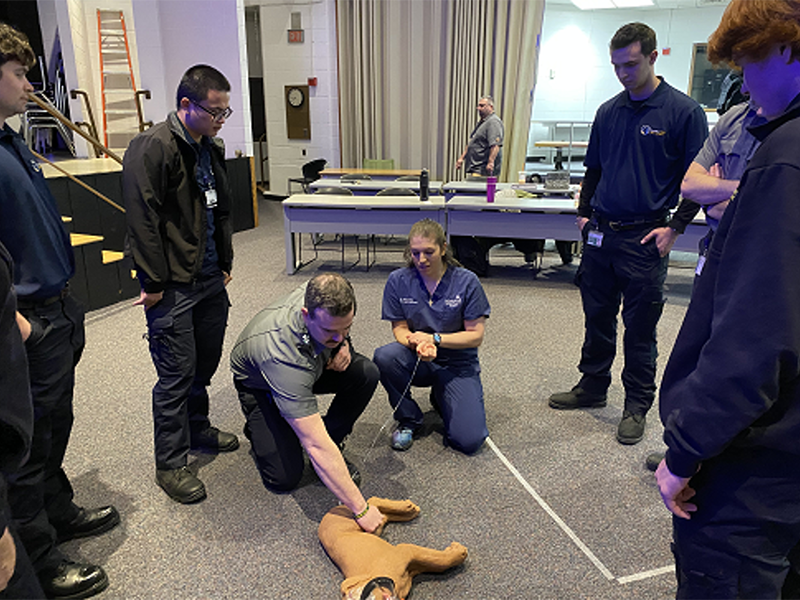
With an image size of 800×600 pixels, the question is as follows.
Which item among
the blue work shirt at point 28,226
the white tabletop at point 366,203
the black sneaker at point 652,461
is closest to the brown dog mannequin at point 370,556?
the black sneaker at point 652,461

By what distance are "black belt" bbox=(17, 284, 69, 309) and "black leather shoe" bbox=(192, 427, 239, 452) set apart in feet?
3.04

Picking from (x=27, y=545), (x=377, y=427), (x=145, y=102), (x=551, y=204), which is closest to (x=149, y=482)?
(x=27, y=545)

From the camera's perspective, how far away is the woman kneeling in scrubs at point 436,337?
7.72 ft

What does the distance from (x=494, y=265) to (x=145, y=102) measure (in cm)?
479

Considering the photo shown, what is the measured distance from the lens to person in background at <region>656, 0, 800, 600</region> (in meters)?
0.77

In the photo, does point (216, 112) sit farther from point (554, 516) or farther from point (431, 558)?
point (554, 516)

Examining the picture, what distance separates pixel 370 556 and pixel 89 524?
0.97m

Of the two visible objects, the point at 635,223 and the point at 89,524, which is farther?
the point at 635,223

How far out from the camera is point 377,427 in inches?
102

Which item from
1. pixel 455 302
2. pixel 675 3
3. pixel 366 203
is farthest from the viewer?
pixel 675 3

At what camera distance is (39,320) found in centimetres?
154

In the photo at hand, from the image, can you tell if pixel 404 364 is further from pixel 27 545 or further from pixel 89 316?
pixel 89 316

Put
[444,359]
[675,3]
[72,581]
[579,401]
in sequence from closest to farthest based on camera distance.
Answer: [72,581] → [444,359] → [579,401] → [675,3]

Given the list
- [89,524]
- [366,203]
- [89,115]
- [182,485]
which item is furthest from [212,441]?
[89,115]
